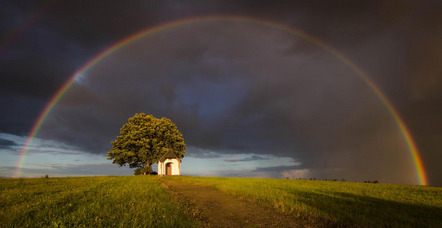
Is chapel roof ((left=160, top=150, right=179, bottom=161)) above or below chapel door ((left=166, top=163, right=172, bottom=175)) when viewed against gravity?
above

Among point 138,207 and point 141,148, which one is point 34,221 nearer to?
point 138,207

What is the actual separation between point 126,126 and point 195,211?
146 feet

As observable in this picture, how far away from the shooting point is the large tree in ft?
148

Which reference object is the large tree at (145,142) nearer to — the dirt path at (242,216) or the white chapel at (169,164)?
the white chapel at (169,164)

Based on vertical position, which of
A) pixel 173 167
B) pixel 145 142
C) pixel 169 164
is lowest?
pixel 173 167

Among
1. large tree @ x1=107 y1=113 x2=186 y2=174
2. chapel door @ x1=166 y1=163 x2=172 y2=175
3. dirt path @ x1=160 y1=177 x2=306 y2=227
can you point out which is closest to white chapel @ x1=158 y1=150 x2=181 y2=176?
chapel door @ x1=166 y1=163 x2=172 y2=175

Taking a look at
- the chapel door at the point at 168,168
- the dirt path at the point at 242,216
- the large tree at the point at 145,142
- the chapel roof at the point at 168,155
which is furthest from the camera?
the chapel door at the point at 168,168

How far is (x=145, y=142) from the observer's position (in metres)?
45.9

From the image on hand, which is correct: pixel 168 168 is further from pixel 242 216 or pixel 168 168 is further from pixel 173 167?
pixel 242 216

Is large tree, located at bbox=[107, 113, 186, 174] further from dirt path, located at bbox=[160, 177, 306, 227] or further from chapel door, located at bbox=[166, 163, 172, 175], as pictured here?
dirt path, located at bbox=[160, 177, 306, 227]

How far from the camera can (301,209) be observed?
879 centimetres

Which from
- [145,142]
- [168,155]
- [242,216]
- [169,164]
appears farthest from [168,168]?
[242,216]

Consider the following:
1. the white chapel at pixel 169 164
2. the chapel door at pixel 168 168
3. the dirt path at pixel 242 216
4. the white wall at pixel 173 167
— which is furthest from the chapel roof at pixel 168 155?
the dirt path at pixel 242 216

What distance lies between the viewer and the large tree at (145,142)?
148 ft
